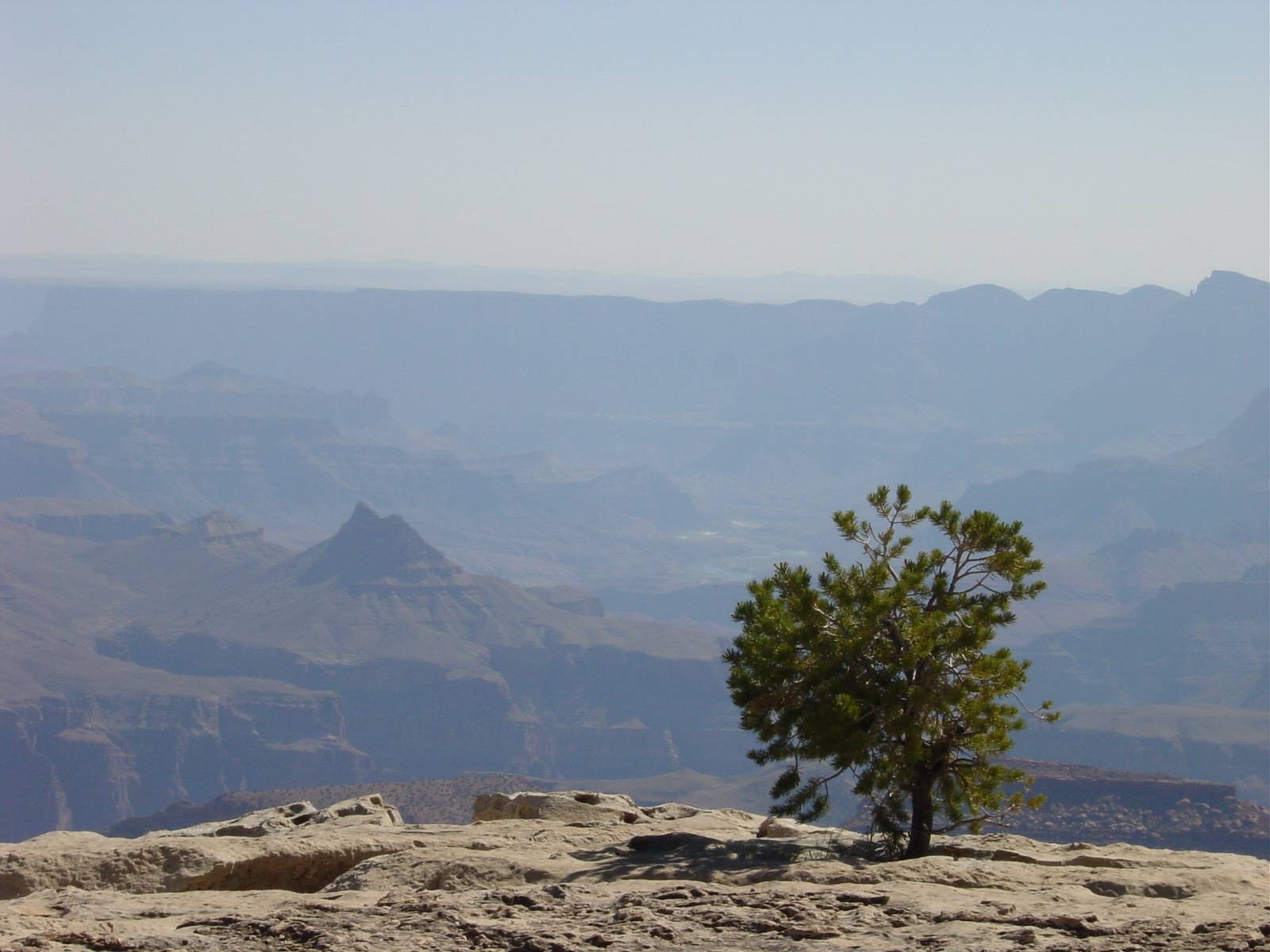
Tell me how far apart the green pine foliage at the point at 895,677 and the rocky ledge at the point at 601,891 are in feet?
2.83

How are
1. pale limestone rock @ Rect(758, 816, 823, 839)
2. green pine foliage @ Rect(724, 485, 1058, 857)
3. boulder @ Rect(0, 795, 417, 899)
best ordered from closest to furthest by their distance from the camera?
boulder @ Rect(0, 795, 417, 899) → green pine foliage @ Rect(724, 485, 1058, 857) → pale limestone rock @ Rect(758, 816, 823, 839)

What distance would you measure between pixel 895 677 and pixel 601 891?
5.63m

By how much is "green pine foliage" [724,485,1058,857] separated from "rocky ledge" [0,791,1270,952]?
2.83ft

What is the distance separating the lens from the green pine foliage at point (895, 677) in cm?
1864

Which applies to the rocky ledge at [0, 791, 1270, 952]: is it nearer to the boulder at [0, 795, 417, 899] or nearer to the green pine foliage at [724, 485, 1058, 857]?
the boulder at [0, 795, 417, 899]

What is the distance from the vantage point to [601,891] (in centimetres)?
1541

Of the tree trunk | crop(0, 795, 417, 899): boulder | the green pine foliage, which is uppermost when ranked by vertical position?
the green pine foliage

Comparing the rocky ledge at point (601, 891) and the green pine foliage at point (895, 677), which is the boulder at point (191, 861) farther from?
the green pine foliage at point (895, 677)

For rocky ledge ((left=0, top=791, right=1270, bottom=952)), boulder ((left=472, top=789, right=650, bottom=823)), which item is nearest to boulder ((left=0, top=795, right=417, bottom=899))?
rocky ledge ((left=0, top=791, right=1270, bottom=952))

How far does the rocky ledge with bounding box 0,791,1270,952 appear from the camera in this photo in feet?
43.2

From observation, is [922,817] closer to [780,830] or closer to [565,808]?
[780,830]

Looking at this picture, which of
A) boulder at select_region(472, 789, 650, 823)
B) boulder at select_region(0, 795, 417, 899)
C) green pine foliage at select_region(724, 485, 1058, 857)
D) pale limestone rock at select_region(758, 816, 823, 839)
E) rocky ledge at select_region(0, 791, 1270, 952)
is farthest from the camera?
boulder at select_region(472, 789, 650, 823)

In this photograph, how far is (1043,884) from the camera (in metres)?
16.3

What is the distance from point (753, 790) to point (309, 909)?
15021 centimetres
